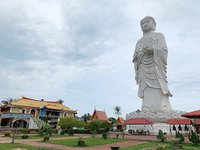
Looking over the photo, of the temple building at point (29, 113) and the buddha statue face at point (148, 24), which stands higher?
the buddha statue face at point (148, 24)

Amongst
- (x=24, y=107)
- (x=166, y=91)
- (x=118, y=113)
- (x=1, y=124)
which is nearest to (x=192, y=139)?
(x=166, y=91)

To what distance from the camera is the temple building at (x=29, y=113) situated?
44844 millimetres

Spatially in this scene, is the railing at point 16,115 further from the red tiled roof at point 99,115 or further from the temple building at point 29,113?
the red tiled roof at point 99,115

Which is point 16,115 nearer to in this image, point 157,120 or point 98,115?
point 98,115

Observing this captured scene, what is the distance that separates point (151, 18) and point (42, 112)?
31.5m

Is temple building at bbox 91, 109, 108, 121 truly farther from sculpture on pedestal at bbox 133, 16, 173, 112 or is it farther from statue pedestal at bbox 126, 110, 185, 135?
statue pedestal at bbox 126, 110, 185, 135

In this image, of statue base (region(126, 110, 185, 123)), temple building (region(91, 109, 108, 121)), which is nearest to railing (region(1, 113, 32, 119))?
temple building (region(91, 109, 108, 121))

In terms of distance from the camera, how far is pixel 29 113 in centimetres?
4806

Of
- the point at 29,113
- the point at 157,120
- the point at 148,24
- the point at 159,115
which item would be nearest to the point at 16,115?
the point at 29,113

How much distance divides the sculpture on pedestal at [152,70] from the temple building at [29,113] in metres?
21.4

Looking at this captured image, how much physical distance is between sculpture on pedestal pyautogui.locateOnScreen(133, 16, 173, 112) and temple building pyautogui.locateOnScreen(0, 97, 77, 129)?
70.1 feet

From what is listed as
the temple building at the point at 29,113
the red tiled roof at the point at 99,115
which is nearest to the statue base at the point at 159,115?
the red tiled roof at the point at 99,115

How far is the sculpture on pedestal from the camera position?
39.9 meters

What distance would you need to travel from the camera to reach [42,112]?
50781 mm
